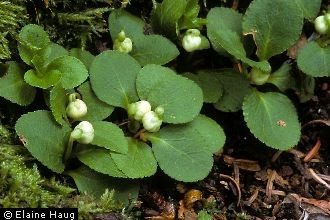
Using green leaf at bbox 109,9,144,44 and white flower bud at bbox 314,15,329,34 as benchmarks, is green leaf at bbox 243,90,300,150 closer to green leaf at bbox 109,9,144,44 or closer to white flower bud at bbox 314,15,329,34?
white flower bud at bbox 314,15,329,34

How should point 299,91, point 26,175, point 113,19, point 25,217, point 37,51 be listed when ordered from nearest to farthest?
point 25,217, point 26,175, point 37,51, point 113,19, point 299,91

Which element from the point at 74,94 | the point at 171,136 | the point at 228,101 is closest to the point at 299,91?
the point at 228,101

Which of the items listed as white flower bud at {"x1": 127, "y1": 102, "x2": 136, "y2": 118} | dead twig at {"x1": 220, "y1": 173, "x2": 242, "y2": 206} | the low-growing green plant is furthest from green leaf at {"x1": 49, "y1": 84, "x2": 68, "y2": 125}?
dead twig at {"x1": 220, "y1": 173, "x2": 242, "y2": 206}

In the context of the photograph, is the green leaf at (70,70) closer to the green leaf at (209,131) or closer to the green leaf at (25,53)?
the green leaf at (25,53)

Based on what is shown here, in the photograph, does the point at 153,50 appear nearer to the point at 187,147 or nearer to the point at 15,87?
the point at 187,147

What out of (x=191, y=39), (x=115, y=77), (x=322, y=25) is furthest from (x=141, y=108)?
(x=322, y=25)

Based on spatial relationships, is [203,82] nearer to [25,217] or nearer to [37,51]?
[37,51]
